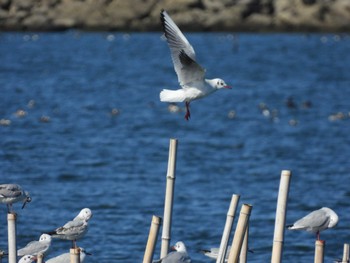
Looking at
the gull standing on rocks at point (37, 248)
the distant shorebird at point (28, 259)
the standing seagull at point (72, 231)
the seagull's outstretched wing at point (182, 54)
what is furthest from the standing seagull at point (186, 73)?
the distant shorebird at point (28, 259)

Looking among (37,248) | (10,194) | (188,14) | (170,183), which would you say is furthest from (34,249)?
(188,14)

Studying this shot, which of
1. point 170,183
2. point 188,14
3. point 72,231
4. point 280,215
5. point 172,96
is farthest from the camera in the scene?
point 188,14

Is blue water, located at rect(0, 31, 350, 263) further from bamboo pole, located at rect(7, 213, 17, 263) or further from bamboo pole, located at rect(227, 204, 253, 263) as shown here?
bamboo pole, located at rect(227, 204, 253, 263)

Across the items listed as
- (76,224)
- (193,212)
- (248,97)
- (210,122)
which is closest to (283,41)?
(248,97)

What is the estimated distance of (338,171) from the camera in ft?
87.9

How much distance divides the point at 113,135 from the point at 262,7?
49.3m

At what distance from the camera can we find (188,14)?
7962 cm

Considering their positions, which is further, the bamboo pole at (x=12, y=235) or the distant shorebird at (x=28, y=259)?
the distant shorebird at (x=28, y=259)

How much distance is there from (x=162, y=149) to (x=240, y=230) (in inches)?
823

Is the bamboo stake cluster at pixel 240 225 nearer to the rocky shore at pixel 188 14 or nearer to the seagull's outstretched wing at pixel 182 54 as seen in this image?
the seagull's outstretched wing at pixel 182 54

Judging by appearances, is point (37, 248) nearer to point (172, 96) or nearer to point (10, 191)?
point (10, 191)

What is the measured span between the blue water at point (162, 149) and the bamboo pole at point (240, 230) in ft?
23.7

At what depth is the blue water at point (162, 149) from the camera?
20.3 meters

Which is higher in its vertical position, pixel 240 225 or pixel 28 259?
pixel 240 225
